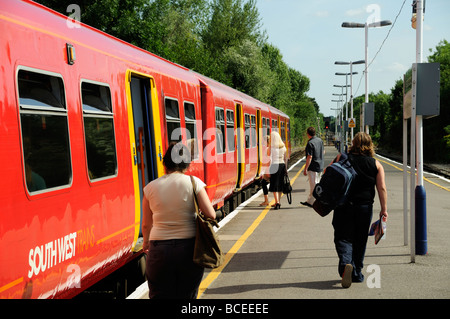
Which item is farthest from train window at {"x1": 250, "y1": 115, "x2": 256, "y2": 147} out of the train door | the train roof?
the train roof

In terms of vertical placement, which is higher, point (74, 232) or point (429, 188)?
point (74, 232)

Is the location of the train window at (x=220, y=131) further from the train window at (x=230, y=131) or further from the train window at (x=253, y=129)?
the train window at (x=253, y=129)

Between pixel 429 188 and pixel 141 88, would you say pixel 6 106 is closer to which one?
pixel 141 88

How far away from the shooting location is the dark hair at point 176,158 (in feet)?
15.0

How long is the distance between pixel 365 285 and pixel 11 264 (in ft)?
14.0

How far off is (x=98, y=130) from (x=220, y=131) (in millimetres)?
6740

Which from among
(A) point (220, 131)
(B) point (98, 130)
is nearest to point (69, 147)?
(B) point (98, 130)

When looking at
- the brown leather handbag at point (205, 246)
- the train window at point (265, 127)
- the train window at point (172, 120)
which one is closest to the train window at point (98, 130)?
the brown leather handbag at point (205, 246)

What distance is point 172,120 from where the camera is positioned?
338 inches

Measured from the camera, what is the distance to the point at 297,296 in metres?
6.51

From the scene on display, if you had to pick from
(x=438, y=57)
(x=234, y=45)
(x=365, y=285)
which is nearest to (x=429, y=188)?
(x=365, y=285)

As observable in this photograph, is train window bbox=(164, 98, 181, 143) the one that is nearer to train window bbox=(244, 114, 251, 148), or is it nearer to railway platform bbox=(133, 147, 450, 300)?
railway platform bbox=(133, 147, 450, 300)

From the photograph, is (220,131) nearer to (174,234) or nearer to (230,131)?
(230,131)

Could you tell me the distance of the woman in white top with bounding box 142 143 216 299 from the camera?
179 inches
